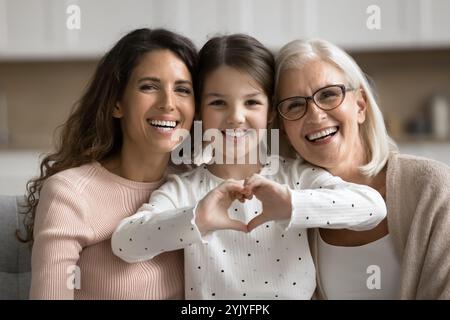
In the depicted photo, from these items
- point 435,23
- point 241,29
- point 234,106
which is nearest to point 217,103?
point 234,106

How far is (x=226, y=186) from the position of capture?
0.91m

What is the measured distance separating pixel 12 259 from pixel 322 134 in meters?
0.68

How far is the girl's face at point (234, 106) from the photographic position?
3.47 ft

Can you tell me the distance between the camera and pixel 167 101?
106 centimetres

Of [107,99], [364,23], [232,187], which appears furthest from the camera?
[364,23]

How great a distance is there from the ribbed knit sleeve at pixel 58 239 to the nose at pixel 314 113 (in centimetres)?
42

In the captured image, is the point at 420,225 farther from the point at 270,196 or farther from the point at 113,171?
the point at 113,171

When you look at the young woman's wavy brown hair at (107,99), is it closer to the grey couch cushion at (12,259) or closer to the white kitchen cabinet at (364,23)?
the grey couch cushion at (12,259)

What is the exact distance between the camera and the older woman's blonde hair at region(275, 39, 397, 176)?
3.52ft

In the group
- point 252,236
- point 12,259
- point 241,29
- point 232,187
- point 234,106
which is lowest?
point 12,259

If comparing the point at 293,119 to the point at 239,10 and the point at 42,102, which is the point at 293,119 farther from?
the point at 42,102

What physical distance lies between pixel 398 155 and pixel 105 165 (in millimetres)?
545

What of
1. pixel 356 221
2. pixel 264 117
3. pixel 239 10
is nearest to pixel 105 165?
pixel 264 117
